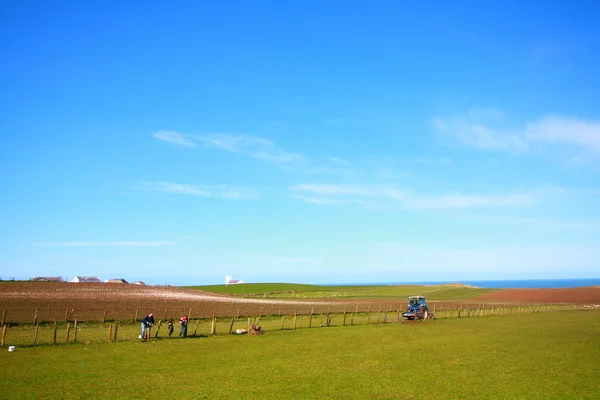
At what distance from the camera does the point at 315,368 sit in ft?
83.4

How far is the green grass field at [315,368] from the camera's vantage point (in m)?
19.9

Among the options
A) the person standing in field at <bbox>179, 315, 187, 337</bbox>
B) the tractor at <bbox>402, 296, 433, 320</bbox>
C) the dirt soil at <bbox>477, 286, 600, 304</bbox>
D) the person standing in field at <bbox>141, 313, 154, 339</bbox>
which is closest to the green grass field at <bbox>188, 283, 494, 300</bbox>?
the dirt soil at <bbox>477, 286, 600, 304</bbox>

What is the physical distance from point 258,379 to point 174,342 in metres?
16.5

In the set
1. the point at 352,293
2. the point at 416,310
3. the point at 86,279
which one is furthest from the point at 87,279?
the point at 416,310

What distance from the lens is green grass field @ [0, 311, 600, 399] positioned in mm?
19891

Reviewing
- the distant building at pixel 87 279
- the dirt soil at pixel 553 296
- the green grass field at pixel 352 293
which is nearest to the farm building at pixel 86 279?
the distant building at pixel 87 279

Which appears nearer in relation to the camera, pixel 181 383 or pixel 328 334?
pixel 181 383

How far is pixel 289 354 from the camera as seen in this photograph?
30516 mm

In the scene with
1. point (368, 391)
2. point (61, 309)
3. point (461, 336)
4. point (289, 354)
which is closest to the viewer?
point (368, 391)

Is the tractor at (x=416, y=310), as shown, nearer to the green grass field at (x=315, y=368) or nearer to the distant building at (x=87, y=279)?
the green grass field at (x=315, y=368)

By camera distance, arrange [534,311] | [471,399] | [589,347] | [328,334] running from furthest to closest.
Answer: [534,311] < [328,334] < [589,347] < [471,399]

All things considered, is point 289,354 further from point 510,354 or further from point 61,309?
point 61,309

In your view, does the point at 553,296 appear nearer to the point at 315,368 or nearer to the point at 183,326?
the point at 183,326

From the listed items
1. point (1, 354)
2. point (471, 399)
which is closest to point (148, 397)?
point (471, 399)
